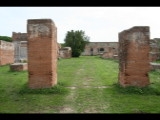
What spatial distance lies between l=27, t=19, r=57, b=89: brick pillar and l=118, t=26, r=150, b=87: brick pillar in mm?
3001

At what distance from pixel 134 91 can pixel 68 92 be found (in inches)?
99.0

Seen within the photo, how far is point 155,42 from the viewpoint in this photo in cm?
3384

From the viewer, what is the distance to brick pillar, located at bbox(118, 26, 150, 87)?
10.3 m

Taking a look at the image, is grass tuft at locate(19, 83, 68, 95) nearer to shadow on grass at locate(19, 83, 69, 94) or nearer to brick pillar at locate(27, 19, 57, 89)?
shadow on grass at locate(19, 83, 69, 94)

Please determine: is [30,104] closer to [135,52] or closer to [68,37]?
[135,52]

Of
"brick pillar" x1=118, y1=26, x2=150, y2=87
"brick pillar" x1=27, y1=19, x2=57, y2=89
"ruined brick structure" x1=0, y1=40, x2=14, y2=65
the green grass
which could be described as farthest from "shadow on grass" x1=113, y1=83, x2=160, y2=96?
"ruined brick structure" x1=0, y1=40, x2=14, y2=65

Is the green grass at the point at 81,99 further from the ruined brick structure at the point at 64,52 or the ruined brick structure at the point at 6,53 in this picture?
the ruined brick structure at the point at 64,52

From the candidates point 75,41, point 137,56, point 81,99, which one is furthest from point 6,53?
point 75,41

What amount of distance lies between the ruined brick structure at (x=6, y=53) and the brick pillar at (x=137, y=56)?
15.5 m

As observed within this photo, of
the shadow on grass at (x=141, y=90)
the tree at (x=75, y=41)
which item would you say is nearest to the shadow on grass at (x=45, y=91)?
the shadow on grass at (x=141, y=90)

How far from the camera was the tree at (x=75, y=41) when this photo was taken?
148ft

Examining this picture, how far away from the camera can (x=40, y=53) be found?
10297 millimetres
